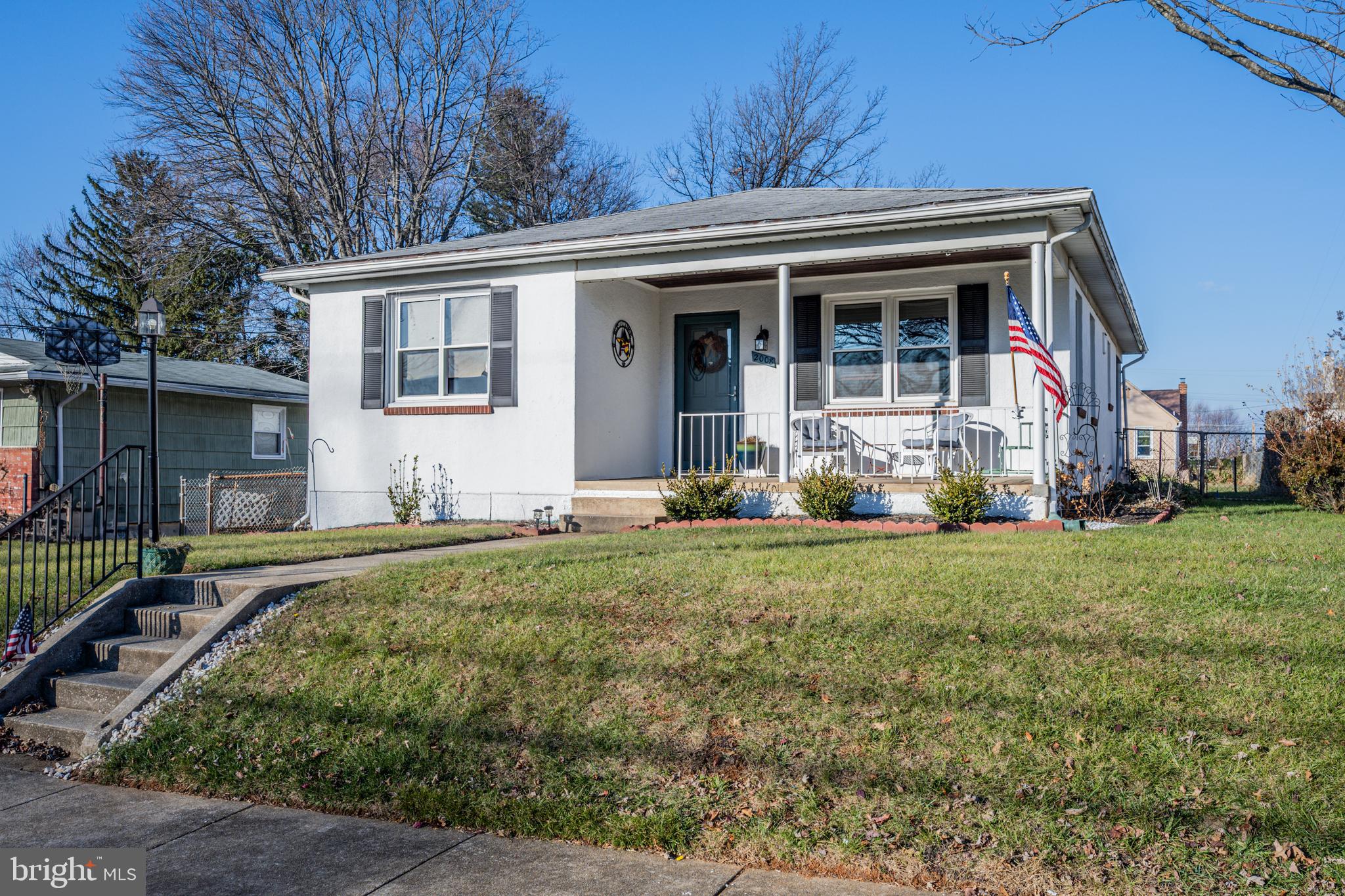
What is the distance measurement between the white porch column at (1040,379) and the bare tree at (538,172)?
18094 mm

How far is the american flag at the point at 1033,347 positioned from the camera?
892 centimetres

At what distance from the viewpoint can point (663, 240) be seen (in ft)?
35.1

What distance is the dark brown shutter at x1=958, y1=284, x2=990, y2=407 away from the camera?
11023mm

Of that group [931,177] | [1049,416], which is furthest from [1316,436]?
[931,177]

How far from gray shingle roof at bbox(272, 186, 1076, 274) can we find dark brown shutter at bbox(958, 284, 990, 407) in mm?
1271

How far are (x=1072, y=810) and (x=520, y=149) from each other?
25.1 metres

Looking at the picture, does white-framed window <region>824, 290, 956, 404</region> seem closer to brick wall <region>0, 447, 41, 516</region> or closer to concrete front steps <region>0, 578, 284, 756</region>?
concrete front steps <region>0, 578, 284, 756</region>

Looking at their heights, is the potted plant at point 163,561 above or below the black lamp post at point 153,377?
below

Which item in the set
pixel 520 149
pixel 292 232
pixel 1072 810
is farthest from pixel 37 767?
pixel 520 149

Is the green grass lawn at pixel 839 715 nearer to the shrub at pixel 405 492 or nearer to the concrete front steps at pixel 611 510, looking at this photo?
the concrete front steps at pixel 611 510

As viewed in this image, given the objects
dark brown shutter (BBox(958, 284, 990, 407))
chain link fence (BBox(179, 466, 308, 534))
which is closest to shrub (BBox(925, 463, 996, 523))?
dark brown shutter (BBox(958, 284, 990, 407))

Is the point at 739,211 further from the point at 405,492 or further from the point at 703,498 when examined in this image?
the point at 405,492

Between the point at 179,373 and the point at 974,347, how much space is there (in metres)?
14.3

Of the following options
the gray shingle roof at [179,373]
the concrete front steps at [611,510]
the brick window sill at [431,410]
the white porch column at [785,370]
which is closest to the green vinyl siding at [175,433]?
the gray shingle roof at [179,373]
